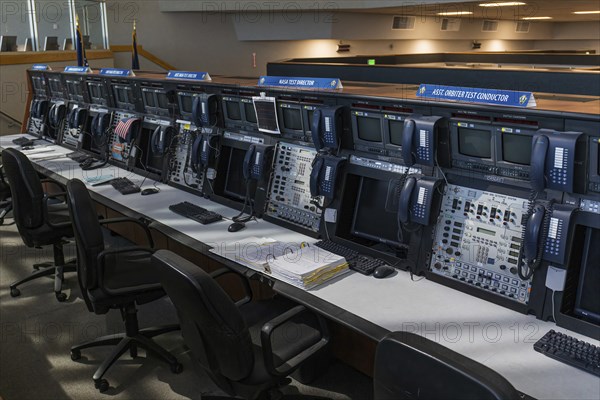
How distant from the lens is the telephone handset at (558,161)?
173 cm

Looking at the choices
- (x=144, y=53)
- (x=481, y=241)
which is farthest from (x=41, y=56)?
(x=481, y=241)

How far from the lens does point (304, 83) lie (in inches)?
107

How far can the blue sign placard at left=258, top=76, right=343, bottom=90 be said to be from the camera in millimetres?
2602

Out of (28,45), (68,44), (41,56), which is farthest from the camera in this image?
(68,44)

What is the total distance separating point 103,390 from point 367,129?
1814mm

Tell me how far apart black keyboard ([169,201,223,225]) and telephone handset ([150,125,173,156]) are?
2.10 ft

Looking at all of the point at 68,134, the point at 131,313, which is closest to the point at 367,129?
the point at 131,313

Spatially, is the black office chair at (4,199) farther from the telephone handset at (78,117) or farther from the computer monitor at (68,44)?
the computer monitor at (68,44)

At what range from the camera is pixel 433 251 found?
2207mm

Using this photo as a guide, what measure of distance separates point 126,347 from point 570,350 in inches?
83.4

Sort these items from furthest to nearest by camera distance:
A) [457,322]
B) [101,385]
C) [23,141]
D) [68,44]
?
[68,44]
[23,141]
[101,385]
[457,322]

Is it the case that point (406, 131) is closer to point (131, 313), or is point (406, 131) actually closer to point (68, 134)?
point (131, 313)

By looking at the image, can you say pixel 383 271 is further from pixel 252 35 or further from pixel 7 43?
pixel 252 35

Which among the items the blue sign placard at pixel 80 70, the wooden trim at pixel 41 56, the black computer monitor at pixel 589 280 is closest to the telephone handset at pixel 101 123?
the blue sign placard at pixel 80 70
